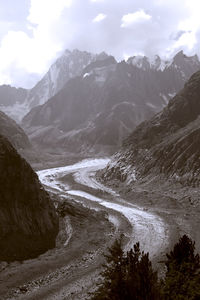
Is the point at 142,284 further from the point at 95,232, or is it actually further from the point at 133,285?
the point at 95,232

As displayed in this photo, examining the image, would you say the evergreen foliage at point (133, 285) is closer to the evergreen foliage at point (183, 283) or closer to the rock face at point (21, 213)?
the evergreen foliage at point (183, 283)

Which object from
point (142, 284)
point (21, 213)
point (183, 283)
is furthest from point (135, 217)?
point (142, 284)

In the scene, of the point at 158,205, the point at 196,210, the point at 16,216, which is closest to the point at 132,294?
the point at 16,216

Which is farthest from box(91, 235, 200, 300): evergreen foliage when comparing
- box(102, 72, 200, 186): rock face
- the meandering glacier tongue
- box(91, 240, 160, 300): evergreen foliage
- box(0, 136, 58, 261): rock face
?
box(102, 72, 200, 186): rock face

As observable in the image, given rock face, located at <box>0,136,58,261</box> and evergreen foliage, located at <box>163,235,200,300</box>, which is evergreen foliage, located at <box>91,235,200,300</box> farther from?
rock face, located at <box>0,136,58,261</box>

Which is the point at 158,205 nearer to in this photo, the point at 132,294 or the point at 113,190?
the point at 113,190
